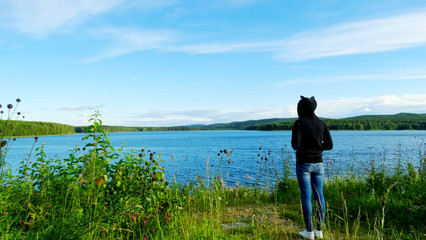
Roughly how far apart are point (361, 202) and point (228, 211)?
3.29 m

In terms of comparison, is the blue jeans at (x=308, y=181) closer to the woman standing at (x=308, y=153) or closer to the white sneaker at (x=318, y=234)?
the woman standing at (x=308, y=153)

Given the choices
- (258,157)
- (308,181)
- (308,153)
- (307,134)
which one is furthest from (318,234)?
(258,157)

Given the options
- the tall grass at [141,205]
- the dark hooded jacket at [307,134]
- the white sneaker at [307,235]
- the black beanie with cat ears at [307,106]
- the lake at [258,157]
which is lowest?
the lake at [258,157]

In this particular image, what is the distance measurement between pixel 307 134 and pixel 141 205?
3162 mm

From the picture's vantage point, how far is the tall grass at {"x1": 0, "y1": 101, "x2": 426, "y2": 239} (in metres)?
3.37

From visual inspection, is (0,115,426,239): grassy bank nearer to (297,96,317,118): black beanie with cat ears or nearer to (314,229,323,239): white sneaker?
(314,229,323,239): white sneaker

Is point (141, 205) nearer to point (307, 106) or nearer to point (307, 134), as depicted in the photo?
point (307, 134)

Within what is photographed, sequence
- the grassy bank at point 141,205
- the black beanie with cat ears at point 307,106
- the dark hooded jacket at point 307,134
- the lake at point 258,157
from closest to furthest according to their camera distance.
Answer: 1. the grassy bank at point 141,205
2. the dark hooded jacket at point 307,134
3. the black beanie with cat ears at point 307,106
4. the lake at point 258,157

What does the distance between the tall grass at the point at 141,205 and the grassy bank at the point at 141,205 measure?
0.06 ft

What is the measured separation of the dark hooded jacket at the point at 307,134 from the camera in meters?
5.31

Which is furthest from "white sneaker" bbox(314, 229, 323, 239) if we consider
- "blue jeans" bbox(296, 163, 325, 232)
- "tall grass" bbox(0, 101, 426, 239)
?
"tall grass" bbox(0, 101, 426, 239)

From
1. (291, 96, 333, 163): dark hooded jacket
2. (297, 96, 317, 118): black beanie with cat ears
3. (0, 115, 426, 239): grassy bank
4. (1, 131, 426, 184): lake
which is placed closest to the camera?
(0, 115, 426, 239): grassy bank

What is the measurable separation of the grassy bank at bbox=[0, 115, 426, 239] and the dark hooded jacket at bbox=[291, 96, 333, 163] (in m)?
1.06

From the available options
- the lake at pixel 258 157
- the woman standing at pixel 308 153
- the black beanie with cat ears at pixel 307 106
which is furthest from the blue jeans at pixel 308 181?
the black beanie with cat ears at pixel 307 106
